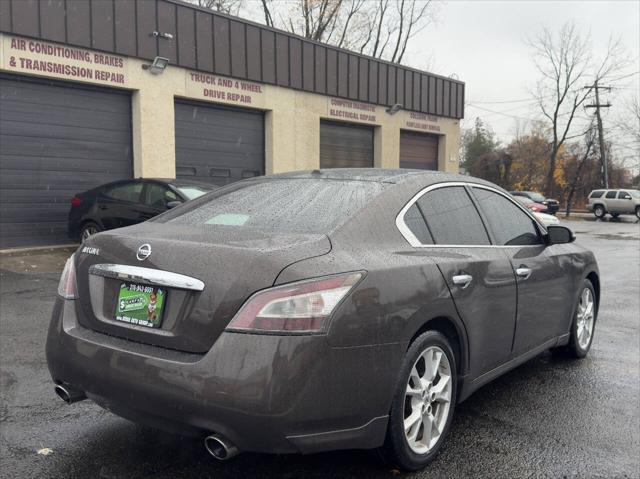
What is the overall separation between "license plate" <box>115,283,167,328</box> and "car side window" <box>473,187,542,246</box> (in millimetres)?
2177

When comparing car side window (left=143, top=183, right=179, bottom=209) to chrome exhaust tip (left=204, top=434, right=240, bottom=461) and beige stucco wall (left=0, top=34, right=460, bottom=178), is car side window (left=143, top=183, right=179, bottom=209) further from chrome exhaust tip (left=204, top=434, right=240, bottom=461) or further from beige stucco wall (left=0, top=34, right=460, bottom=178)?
chrome exhaust tip (left=204, top=434, right=240, bottom=461)

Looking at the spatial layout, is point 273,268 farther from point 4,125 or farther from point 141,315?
point 4,125

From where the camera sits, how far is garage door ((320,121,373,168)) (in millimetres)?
19219

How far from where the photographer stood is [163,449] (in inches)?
125

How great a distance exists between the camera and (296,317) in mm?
2469

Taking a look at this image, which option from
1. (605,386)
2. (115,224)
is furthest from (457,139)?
(605,386)

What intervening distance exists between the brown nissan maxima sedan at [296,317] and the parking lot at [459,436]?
318mm

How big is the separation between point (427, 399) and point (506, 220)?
5.16 feet

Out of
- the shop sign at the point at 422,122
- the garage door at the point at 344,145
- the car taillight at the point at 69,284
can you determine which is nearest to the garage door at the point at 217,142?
the garage door at the point at 344,145

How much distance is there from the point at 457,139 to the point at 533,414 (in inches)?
849

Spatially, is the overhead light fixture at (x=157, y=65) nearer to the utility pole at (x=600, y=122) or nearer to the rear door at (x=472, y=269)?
the rear door at (x=472, y=269)

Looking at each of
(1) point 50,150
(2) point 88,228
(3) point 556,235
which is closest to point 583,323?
(3) point 556,235

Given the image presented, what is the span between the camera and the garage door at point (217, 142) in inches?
599

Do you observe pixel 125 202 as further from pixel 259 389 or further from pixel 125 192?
pixel 259 389
